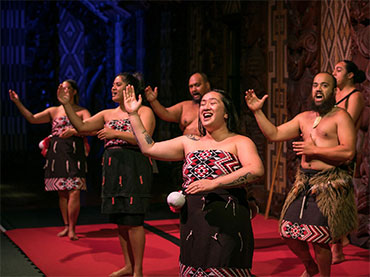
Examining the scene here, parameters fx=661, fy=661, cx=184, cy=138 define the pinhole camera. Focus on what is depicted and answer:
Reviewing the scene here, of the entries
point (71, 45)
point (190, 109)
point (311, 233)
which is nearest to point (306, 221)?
point (311, 233)

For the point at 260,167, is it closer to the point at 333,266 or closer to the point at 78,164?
the point at 333,266

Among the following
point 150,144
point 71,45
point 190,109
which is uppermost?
point 71,45

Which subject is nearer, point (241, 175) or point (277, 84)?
point (241, 175)

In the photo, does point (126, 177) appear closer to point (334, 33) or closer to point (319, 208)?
point (319, 208)

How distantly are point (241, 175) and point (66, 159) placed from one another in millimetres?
4057

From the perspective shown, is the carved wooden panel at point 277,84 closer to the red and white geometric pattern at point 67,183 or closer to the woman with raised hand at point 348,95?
the woman with raised hand at point 348,95

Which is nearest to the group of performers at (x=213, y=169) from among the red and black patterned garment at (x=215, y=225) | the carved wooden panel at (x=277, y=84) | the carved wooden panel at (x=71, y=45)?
the red and black patterned garment at (x=215, y=225)

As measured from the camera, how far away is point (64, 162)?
23.1 feet

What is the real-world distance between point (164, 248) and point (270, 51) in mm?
3224

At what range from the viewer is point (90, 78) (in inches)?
635

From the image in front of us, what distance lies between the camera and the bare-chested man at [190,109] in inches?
248

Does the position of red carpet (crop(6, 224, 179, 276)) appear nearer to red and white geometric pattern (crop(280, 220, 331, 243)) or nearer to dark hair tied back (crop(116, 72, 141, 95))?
red and white geometric pattern (crop(280, 220, 331, 243))

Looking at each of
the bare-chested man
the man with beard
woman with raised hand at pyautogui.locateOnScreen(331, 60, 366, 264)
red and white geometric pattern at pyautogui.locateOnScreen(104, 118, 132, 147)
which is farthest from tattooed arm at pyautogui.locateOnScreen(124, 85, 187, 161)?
woman with raised hand at pyautogui.locateOnScreen(331, 60, 366, 264)

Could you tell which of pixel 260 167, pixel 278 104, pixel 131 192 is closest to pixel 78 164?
pixel 131 192
